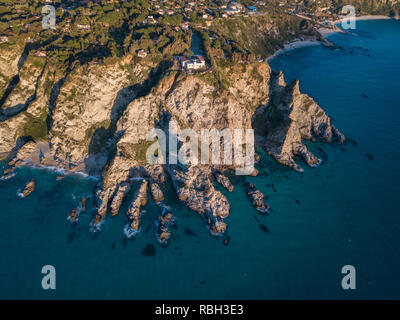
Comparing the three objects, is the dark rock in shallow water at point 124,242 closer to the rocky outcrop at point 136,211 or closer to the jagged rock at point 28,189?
the rocky outcrop at point 136,211

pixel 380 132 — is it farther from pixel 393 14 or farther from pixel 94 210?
pixel 393 14

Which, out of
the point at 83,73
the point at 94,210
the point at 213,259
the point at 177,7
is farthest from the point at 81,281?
the point at 177,7

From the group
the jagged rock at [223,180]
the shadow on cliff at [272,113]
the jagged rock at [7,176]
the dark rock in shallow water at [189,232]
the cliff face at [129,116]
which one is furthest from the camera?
the shadow on cliff at [272,113]

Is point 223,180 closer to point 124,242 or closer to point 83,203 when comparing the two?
point 124,242

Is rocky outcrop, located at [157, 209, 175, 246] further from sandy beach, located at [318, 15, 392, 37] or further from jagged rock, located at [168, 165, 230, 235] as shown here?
sandy beach, located at [318, 15, 392, 37]

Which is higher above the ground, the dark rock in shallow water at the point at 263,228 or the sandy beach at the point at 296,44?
the sandy beach at the point at 296,44

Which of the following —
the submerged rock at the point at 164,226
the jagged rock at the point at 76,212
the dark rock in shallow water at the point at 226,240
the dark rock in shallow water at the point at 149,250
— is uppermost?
the jagged rock at the point at 76,212

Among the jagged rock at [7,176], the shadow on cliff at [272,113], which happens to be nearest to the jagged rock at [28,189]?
the jagged rock at [7,176]
